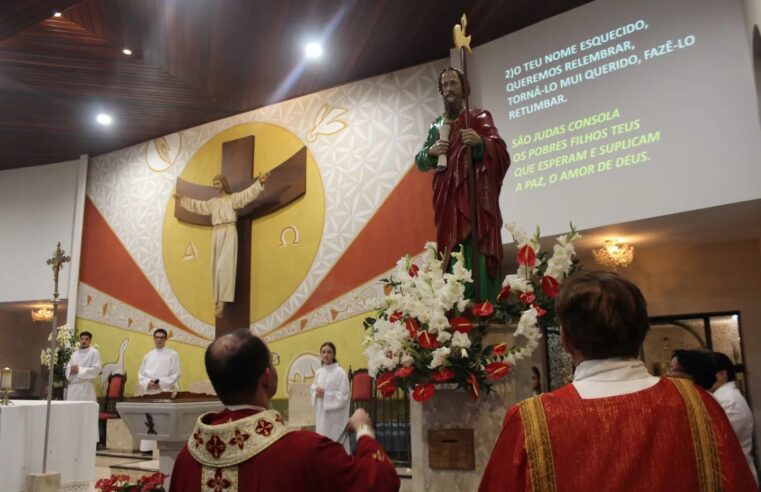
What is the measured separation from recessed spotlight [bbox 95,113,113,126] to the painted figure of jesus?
1746 mm

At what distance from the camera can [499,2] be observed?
6875 millimetres

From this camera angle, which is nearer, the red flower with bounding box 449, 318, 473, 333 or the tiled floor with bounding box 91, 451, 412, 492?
the red flower with bounding box 449, 318, 473, 333

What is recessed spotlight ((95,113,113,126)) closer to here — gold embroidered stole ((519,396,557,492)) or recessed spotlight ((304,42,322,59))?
recessed spotlight ((304,42,322,59))

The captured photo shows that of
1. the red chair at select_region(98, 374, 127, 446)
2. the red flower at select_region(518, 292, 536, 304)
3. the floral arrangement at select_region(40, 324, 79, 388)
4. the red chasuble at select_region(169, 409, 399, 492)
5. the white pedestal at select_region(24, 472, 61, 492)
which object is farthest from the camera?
the floral arrangement at select_region(40, 324, 79, 388)

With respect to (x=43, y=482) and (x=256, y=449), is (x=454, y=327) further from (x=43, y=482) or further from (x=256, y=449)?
(x=43, y=482)

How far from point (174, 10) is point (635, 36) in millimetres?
4746

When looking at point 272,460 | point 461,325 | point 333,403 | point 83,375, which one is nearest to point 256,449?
point 272,460

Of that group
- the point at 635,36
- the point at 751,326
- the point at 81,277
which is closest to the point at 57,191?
the point at 81,277

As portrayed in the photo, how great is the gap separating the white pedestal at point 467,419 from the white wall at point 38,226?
9276mm

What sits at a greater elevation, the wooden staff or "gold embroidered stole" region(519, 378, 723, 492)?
the wooden staff

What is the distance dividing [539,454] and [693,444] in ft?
0.90

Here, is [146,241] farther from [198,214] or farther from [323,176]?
[323,176]

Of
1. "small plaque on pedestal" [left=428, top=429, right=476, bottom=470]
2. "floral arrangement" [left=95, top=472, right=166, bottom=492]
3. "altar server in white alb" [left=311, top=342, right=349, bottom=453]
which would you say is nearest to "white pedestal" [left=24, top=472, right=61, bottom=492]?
"floral arrangement" [left=95, top=472, right=166, bottom=492]

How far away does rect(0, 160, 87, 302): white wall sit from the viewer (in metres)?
10.9
